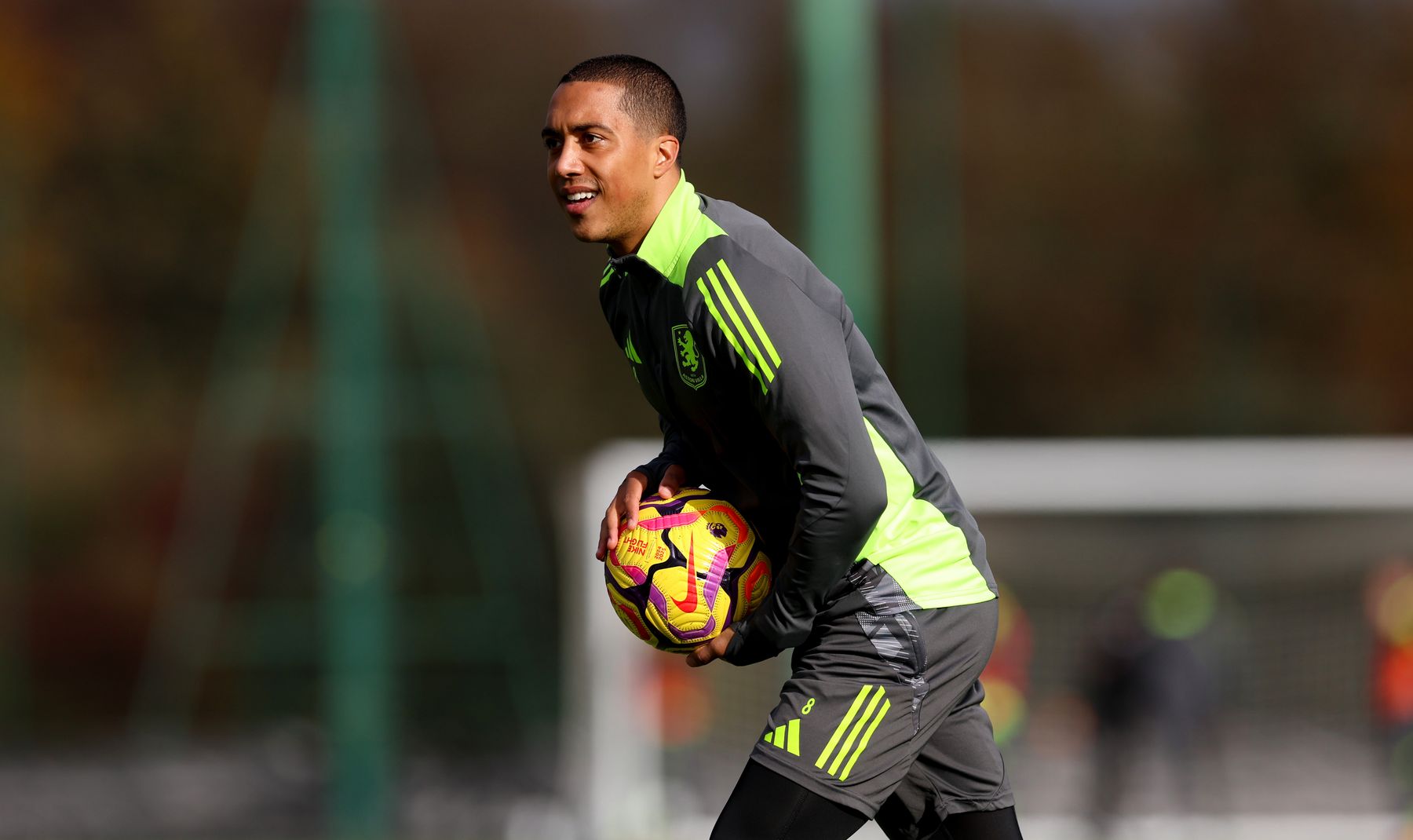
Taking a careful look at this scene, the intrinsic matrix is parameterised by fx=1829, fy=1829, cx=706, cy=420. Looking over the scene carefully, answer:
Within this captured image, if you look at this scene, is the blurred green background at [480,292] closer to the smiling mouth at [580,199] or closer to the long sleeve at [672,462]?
the long sleeve at [672,462]

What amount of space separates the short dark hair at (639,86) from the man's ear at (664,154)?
0.6 inches

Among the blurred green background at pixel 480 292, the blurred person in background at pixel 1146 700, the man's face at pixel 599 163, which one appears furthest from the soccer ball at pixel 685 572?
the blurred green background at pixel 480 292

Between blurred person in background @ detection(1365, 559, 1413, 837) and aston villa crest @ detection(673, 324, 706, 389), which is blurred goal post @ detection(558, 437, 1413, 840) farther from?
aston villa crest @ detection(673, 324, 706, 389)

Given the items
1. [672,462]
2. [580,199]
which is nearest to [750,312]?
[580,199]

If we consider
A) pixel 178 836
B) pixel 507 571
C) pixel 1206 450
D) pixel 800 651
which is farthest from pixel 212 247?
pixel 800 651

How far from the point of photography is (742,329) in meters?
3.33

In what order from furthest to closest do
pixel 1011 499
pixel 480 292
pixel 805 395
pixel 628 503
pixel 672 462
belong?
1. pixel 480 292
2. pixel 1011 499
3. pixel 672 462
4. pixel 628 503
5. pixel 805 395

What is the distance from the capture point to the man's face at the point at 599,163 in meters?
3.54

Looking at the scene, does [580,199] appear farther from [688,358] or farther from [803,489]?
[803,489]

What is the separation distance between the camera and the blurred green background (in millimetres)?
12531

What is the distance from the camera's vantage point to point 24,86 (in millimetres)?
15203

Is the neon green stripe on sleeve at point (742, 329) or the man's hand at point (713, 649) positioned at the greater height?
the neon green stripe on sleeve at point (742, 329)

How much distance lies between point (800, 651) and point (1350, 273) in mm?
13458

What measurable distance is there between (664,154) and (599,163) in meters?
0.15
